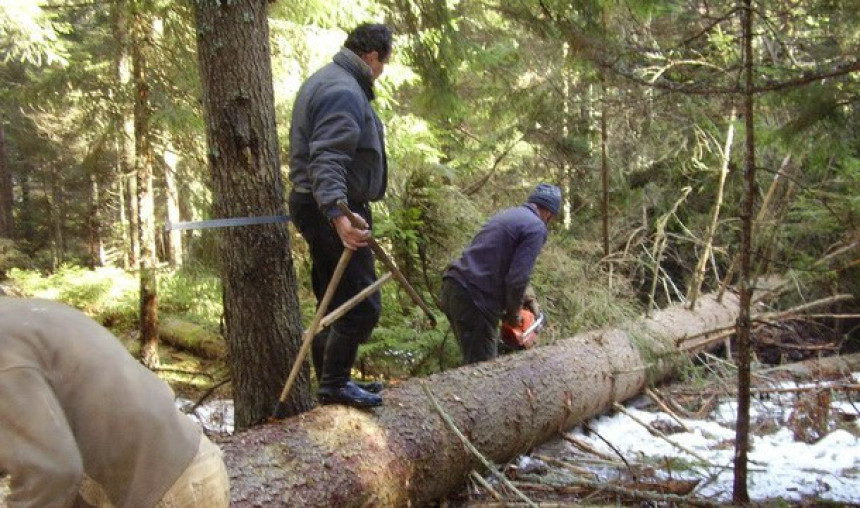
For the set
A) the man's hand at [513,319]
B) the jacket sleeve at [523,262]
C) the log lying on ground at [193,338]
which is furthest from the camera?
the log lying on ground at [193,338]

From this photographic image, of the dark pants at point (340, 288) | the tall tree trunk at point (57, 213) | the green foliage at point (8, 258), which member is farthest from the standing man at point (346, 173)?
the tall tree trunk at point (57, 213)

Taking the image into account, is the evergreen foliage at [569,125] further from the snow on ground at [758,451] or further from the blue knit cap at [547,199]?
the snow on ground at [758,451]

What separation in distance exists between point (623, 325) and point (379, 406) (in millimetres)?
3431

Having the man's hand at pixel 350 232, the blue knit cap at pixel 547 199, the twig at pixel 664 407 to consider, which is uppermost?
the blue knit cap at pixel 547 199

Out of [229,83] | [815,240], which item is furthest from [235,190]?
[815,240]

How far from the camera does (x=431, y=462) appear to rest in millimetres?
3904

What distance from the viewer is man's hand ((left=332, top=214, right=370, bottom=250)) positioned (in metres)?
3.45

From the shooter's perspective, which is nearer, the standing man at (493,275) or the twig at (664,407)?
the standing man at (493,275)

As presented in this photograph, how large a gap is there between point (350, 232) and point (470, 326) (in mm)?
2305

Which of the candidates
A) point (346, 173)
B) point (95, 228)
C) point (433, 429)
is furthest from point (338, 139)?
point (95, 228)

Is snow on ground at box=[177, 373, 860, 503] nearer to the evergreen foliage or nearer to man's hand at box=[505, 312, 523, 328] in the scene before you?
man's hand at box=[505, 312, 523, 328]

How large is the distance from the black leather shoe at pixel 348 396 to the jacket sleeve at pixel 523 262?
181cm

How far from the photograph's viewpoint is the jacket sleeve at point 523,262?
5254mm

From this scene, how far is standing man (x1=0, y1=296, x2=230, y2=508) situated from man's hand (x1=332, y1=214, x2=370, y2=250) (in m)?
1.43
